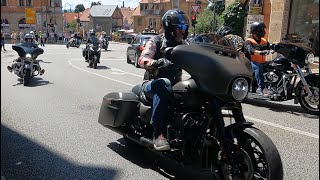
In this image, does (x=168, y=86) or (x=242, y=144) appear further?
(x=168, y=86)

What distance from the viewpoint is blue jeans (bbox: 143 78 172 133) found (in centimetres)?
361

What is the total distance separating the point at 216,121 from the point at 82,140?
8.98ft

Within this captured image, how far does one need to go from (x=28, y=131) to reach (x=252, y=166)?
3921mm

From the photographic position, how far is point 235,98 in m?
3.06

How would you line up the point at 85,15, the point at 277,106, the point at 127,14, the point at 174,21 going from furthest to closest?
the point at 85,15 → the point at 127,14 → the point at 277,106 → the point at 174,21

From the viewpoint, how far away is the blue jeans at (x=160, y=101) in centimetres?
361

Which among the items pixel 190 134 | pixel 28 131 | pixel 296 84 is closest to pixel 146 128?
pixel 190 134

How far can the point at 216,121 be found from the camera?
321cm

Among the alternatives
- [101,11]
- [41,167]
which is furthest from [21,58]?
[101,11]

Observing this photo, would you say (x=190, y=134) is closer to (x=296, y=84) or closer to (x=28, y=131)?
(x=28, y=131)

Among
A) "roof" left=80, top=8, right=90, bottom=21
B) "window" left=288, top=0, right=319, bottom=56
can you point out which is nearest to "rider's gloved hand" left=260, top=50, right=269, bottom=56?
"window" left=288, top=0, right=319, bottom=56

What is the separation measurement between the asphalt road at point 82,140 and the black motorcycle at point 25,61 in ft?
4.55

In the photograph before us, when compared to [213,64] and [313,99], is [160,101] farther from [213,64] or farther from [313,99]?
[313,99]

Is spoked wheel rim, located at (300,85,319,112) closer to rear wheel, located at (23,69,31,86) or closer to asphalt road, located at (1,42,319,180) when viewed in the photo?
asphalt road, located at (1,42,319,180)
